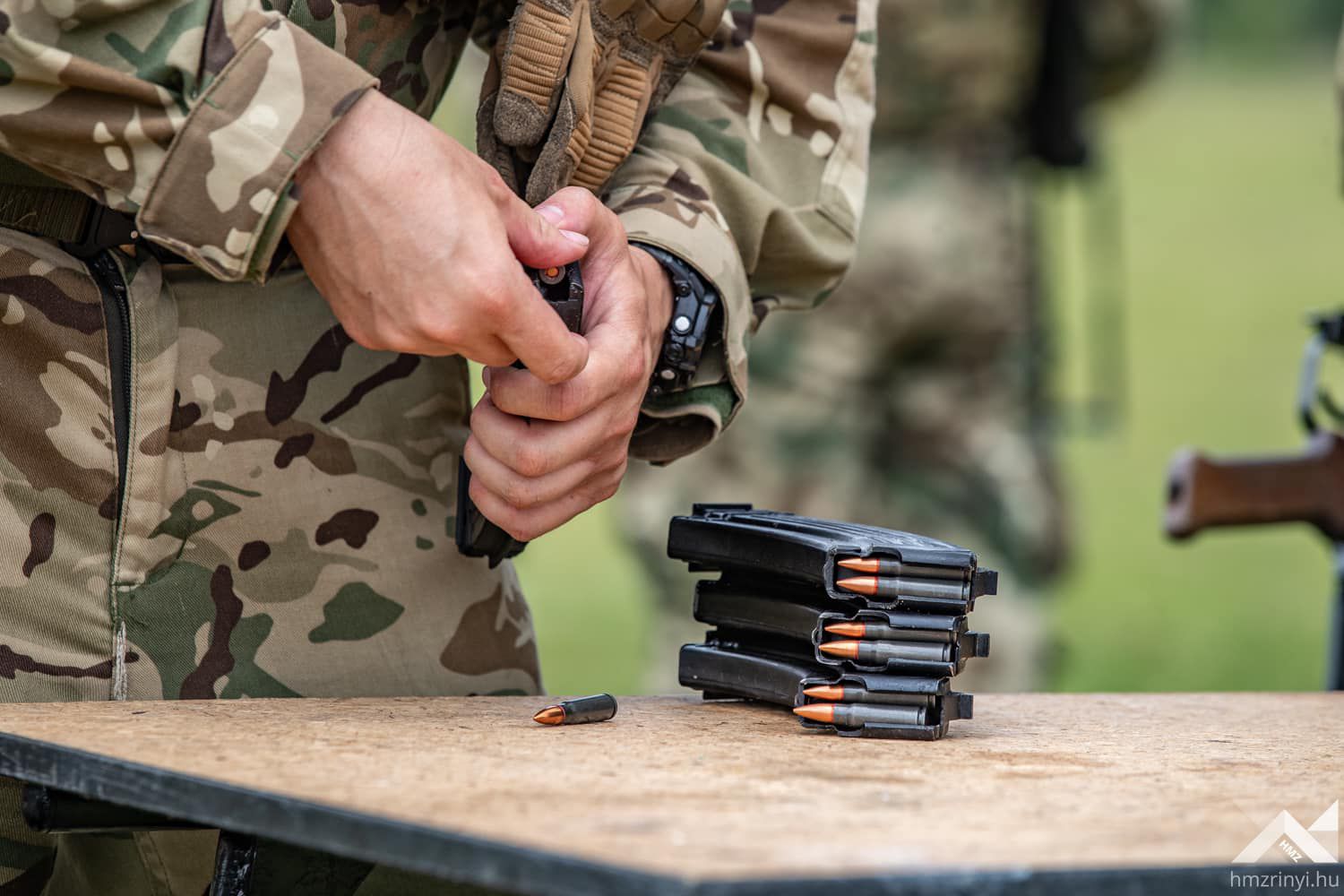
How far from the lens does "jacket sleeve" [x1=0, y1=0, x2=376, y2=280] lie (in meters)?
1.25

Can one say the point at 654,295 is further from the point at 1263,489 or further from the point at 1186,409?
the point at 1186,409

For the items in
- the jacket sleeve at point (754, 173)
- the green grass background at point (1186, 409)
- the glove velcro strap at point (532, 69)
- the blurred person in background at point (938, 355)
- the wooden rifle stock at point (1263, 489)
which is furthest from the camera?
the green grass background at point (1186, 409)

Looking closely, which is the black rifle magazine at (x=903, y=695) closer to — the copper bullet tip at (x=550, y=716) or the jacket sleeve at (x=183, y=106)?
the copper bullet tip at (x=550, y=716)

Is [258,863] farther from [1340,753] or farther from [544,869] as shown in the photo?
[1340,753]

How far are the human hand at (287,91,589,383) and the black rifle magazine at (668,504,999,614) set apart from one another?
11.6 inches

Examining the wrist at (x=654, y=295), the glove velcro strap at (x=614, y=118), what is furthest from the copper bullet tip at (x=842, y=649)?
the glove velcro strap at (x=614, y=118)

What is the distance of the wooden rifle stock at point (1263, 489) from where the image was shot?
237 centimetres

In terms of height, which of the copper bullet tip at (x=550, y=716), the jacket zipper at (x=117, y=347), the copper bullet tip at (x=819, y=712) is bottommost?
the copper bullet tip at (x=550, y=716)

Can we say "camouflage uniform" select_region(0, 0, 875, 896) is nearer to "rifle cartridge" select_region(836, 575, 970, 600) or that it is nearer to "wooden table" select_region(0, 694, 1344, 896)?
"wooden table" select_region(0, 694, 1344, 896)

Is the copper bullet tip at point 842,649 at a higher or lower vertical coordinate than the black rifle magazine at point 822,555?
lower

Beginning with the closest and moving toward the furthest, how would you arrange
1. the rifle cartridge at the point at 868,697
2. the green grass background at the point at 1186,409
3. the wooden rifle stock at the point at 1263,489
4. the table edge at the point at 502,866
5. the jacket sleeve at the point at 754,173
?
the table edge at the point at 502,866
the rifle cartridge at the point at 868,697
the jacket sleeve at the point at 754,173
the wooden rifle stock at the point at 1263,489
the green grass background at the point at 1186,409

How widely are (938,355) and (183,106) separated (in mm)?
3753

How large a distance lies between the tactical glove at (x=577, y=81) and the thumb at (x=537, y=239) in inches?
7.2

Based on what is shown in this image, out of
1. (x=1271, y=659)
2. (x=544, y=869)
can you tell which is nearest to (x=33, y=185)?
(x=544, y=869)
